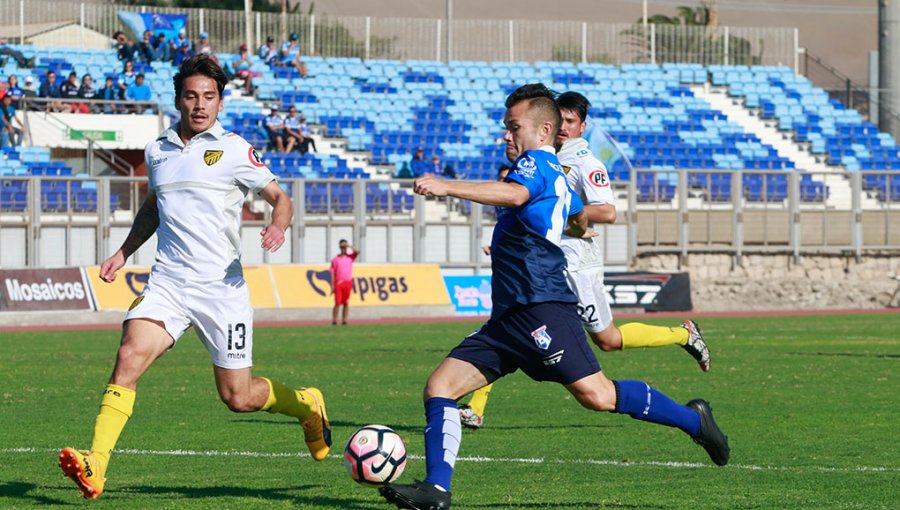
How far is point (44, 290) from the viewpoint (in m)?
30.4

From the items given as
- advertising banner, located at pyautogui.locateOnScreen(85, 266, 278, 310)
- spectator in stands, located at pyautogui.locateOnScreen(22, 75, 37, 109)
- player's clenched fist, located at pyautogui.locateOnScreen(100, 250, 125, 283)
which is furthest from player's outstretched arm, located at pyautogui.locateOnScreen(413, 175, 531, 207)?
spectator in stands, located at pyautogui.locateOnScreen(22, 75, 37, 109)

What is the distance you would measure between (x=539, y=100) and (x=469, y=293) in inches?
1105

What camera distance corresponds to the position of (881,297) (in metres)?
40.3

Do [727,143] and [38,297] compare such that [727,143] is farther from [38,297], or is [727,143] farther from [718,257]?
[38,297]

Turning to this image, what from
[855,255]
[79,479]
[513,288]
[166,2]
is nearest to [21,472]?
[79,479]

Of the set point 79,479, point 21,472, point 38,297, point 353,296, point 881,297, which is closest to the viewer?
point 79,479

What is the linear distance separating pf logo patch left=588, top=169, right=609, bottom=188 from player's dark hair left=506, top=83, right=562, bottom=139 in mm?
3047

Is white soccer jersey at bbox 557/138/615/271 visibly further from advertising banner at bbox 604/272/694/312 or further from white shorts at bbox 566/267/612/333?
advertising banner at bbox 604/272/694/312

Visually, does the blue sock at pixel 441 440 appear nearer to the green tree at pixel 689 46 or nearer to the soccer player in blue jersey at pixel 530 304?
the soccer player in blue jersey at pixel 530 304

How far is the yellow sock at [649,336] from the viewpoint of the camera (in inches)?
474

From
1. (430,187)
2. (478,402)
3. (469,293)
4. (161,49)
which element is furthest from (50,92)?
(430,187)

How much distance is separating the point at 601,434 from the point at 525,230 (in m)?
4.22

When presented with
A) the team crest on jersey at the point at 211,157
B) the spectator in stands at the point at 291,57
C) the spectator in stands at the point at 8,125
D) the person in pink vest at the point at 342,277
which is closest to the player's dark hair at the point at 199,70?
the team crest on jersey at the point at 211,157

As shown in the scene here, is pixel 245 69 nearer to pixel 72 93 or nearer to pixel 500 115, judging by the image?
pixel 72 93
